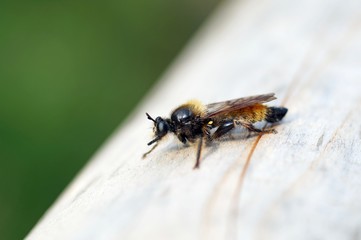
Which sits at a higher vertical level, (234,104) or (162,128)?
(162,128)

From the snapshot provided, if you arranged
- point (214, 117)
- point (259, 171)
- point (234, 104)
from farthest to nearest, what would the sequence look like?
point (214, 117)
point (234, 104)
point (259, 171)

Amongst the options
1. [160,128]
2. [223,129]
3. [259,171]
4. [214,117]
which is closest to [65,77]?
[214,117]

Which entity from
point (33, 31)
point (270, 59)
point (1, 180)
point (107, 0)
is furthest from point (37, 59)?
point (270, 59)

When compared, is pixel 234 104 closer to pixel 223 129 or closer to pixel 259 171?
pixel 223 129

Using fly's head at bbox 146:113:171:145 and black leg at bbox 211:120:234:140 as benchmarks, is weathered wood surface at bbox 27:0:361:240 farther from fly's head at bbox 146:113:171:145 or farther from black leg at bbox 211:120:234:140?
black leg at bbox 211:120:234:140

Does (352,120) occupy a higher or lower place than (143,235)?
lower

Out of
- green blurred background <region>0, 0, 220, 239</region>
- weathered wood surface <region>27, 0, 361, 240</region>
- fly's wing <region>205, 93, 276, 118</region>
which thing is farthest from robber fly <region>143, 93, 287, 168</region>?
green blurred background <region>0, 0, 220, 239</region>

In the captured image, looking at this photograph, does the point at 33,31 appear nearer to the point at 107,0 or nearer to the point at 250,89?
the point at 107,0
